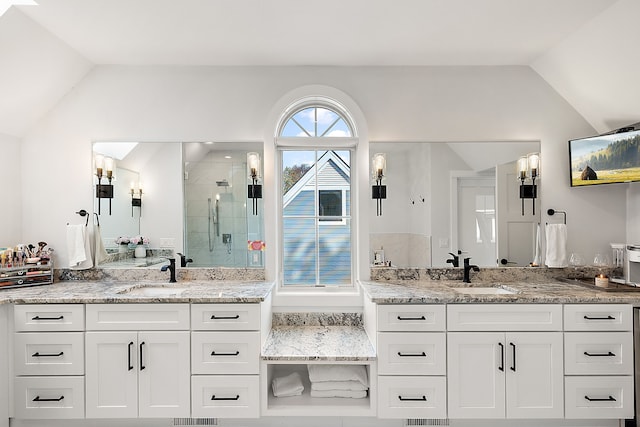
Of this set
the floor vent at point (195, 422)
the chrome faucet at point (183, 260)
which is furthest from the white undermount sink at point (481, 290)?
the chrome faucet at point (183, 260)

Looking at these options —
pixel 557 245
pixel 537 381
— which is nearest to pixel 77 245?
pixel 537 381

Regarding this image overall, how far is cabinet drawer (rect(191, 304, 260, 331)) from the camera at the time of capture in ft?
7.29

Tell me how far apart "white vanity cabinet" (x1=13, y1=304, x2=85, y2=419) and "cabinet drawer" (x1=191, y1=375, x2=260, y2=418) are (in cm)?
70

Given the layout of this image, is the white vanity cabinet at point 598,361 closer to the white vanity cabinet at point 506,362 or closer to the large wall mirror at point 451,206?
the white vanity cabinet at point 506,362

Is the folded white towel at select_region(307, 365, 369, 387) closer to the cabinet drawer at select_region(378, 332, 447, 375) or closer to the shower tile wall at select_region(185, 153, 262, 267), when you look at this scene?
the cabinet drawer at select_region(378, 332, 447, 375)

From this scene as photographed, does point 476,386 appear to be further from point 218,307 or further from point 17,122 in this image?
point 17,122

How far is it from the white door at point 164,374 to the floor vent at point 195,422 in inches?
6.3

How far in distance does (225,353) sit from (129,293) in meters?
0.85

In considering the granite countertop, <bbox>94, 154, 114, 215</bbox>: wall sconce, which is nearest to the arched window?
the granite countertop

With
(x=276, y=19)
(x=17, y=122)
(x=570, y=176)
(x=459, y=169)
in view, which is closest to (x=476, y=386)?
(x=459, y=169)

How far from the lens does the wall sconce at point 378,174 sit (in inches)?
109

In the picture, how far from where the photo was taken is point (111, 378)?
2.21m

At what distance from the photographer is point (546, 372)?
2199 millimetres

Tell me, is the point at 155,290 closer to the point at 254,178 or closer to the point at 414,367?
the point at 254,178
